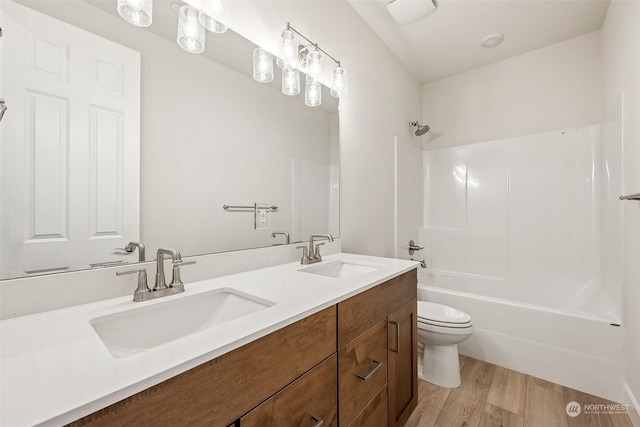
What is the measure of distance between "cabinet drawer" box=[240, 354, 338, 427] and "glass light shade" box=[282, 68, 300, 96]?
49.1 inches

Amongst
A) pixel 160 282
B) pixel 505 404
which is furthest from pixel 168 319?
pixel 505 404

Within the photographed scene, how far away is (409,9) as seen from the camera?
73.9 inches

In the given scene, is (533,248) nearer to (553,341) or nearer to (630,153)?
(553,341)

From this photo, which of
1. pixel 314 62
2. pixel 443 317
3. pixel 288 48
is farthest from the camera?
pixel 443 317

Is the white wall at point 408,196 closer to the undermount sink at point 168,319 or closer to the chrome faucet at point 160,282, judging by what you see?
the undermount sink at point 168,319

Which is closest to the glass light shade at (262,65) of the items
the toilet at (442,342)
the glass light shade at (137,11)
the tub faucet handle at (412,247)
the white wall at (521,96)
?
the glass light shade at (137,11)

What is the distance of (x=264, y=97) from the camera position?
4.39 ft

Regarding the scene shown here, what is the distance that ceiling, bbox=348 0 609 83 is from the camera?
1.88 meters

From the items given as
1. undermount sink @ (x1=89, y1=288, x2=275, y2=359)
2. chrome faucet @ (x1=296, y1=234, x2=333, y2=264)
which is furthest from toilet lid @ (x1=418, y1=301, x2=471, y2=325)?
undermount sink @ (x1=89, y1=288, x2=275, y2=359)

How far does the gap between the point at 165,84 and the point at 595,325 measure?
2.56m

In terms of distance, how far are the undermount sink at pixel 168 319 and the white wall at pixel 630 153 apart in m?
1.94

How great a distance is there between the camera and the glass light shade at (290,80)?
1.41 m

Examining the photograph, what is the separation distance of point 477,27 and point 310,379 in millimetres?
2649

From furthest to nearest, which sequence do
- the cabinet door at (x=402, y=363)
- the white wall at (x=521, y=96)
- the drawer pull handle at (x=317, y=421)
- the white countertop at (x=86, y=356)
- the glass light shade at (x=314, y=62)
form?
the white wall at (x=521, y=96)
the glass light shade at (x=314, y=62)
the cabinet door at (x=402, y=363)
the drawer pull handle at (x=317, y=421)
the white countertop at (x=86, y=356)
